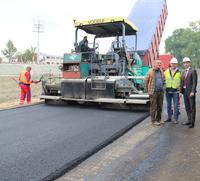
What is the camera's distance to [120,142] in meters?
4.26

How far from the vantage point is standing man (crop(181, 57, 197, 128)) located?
5291mm

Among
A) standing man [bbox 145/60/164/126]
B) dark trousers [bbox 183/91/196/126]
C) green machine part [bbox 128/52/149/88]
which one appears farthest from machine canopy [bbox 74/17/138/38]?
dark trousers [bbox 183/91/196/126]

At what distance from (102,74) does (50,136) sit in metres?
3.42

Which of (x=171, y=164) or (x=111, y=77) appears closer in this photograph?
(x=171, y=164)

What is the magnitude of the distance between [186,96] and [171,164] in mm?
2400

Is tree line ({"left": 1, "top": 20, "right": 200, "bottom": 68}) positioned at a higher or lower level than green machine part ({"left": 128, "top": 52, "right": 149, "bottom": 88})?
higher

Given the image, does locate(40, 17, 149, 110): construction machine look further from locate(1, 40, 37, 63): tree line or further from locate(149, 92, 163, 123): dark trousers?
locate(1, 40, 37, 63): tree line

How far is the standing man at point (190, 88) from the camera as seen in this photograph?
5.29 meters

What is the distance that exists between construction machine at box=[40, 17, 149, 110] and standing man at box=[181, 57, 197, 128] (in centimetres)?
123

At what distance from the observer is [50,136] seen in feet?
14.5

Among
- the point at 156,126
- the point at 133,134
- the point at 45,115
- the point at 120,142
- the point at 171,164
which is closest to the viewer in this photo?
the point at 171,164

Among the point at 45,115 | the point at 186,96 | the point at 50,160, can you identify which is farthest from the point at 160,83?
the point at 50,160

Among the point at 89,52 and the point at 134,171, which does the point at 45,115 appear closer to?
the point at 89,52

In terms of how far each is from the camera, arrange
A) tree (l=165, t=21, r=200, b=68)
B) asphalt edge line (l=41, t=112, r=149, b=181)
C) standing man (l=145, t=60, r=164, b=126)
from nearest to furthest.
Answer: asphalt edge line (l=41, t=112, r=149, b=181) → standing man (l=145, t=60, r=164, b=126) → tree (l=165, t=21, r=200, b=68)
